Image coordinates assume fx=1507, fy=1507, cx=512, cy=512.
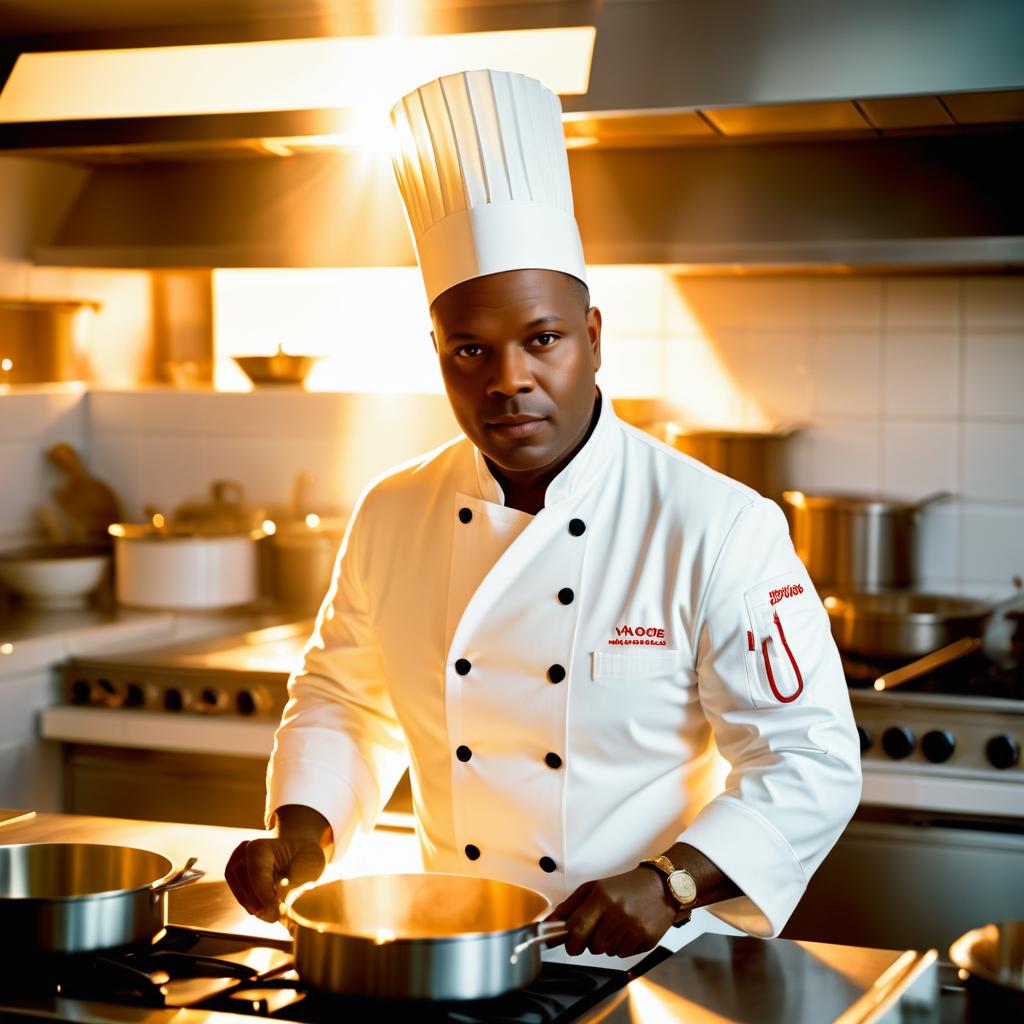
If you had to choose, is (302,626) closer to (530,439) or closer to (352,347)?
(352,347)

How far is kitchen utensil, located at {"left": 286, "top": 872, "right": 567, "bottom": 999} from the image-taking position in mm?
1053

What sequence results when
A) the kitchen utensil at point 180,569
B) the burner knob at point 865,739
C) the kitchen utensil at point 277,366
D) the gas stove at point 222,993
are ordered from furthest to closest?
the kitchen utensil at point 277,366
the kitchen utensil at point 180,569
the burner knob at point 865,739
the gas stove at point 222,993

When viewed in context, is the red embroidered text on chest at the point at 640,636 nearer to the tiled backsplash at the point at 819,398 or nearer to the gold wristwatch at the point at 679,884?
the gold wristwatch at the point at 679,884

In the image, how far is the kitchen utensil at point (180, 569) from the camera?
3340 mm

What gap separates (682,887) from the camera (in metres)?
1.36

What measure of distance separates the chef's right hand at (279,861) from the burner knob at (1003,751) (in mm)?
1307

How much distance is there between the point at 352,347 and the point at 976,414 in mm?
1508

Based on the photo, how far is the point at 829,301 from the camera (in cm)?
323

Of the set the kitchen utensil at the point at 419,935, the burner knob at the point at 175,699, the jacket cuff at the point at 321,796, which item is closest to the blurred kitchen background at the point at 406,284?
the burner knob at the point at 175,699

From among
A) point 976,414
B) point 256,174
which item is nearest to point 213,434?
point 256,174

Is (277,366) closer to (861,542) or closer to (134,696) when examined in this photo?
(134,696)

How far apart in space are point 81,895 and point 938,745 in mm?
1662

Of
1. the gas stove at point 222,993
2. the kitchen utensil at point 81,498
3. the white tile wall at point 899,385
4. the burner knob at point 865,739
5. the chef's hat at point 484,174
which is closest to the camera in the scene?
the gas stove at point 222,993

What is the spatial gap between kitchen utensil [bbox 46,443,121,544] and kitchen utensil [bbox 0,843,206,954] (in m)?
2.55
